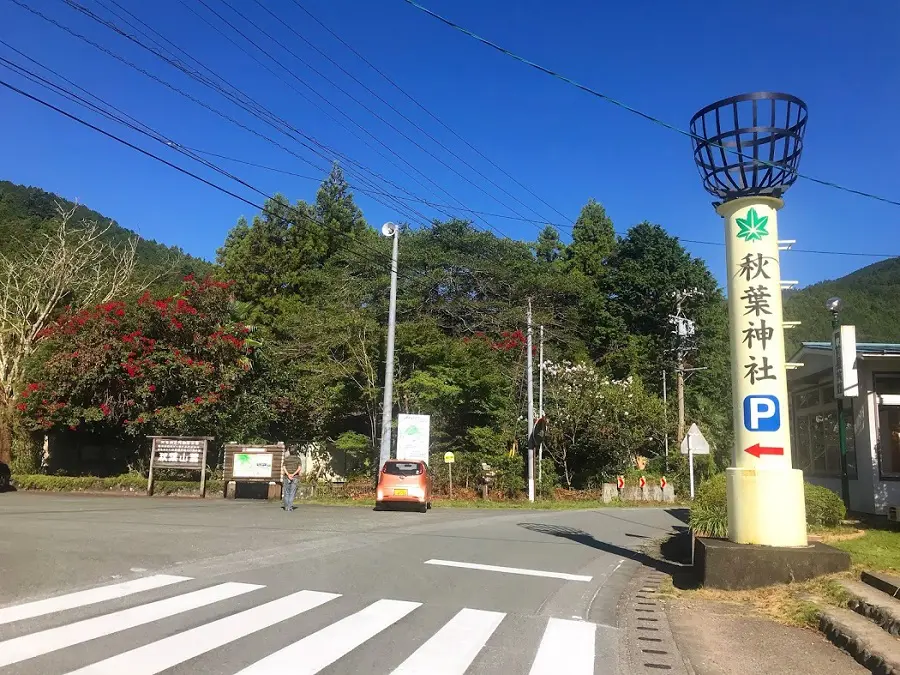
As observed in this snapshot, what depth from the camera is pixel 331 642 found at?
5.62m

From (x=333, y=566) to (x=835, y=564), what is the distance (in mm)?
6396

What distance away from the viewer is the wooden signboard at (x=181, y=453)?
23.6 m

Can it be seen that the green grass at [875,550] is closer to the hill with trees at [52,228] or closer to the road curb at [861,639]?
the road curb at [861,639]

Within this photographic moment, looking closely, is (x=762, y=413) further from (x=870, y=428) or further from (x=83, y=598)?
(x=870, y=428)

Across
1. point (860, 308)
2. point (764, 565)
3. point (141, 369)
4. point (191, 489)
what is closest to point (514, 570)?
point (764, 565)

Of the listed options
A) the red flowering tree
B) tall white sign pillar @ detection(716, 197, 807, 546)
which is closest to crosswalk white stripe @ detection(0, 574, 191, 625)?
tall white sign pillar @ detection(716, 197, 807, 546)

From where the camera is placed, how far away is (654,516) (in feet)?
71.8

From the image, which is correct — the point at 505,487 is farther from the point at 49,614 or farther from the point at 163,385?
the point at 49,614

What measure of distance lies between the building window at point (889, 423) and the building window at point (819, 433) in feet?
2.70

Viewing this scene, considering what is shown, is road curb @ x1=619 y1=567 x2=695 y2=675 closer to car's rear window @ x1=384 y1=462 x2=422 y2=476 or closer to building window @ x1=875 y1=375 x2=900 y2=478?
building window @ x1=875 y1=375 x2=900 y2=478

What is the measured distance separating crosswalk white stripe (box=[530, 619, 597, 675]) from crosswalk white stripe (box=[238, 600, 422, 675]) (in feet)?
4.84

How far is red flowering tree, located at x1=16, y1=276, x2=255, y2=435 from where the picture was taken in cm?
2378

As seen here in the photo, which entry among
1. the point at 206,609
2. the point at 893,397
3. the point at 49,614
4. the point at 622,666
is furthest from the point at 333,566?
the point at 893,397

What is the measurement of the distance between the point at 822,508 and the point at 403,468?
1140 cm
